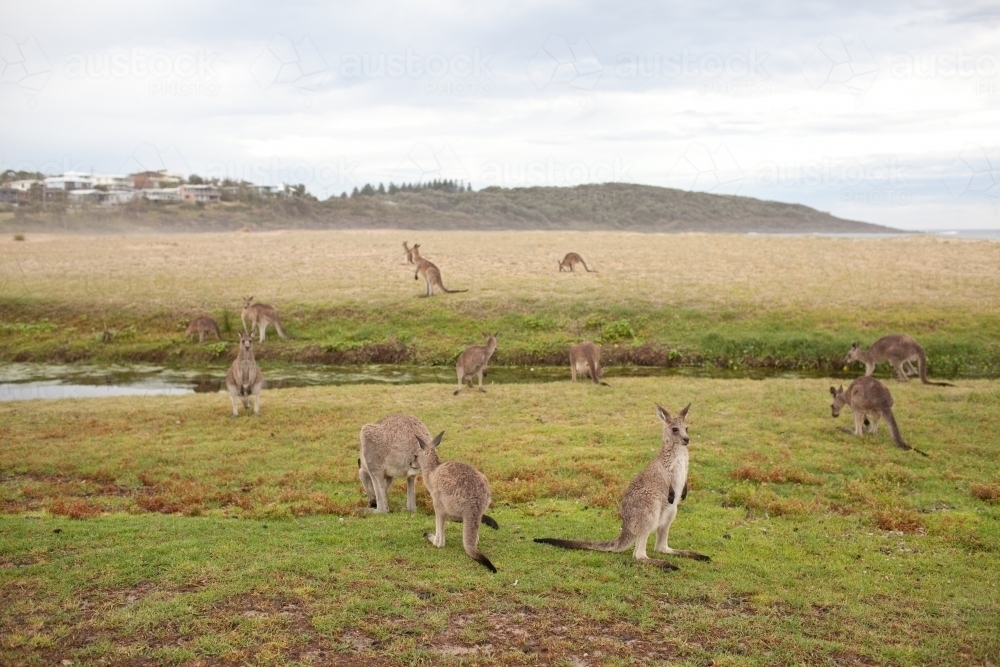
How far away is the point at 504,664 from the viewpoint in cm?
673

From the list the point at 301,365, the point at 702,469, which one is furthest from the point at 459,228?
the point at 702,469

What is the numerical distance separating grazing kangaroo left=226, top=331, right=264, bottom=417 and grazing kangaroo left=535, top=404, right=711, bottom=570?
896 centimetres

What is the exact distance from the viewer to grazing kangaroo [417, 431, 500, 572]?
896 cm

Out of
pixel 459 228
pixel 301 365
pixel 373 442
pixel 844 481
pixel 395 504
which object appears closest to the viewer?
pixel 373 442

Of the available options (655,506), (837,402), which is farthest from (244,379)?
(837,402)

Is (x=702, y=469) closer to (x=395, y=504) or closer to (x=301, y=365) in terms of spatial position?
(x=395, y=504)

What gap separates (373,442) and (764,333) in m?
18.6

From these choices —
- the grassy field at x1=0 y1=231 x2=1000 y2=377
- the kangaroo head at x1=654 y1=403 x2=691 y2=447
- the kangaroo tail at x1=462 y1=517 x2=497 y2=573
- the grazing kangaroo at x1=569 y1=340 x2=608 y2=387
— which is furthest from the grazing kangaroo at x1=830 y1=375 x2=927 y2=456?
the grassy field at x1=0 y1=231 x2=1000 y2=377

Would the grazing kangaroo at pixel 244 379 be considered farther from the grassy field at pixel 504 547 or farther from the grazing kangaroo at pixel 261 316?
the grazing kangaroo at pixel 261 316

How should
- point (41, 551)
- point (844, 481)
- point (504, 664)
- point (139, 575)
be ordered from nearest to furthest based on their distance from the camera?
1. point (504, 664)
2. point (139, 575)
3. point (41, 551)
4. point (844, 481)

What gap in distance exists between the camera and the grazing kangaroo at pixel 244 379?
53.0ft

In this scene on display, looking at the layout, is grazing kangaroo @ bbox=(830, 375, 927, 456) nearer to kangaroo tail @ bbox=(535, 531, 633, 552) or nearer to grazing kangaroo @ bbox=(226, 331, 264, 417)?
kangaroo tail @ bbox=(535, 531, 633, 552)

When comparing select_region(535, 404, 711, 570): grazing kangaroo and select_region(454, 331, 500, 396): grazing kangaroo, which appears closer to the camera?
select_region(535, 404, 711, 570): grazing kangaroo

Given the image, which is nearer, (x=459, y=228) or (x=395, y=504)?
(x=395, y=504)
